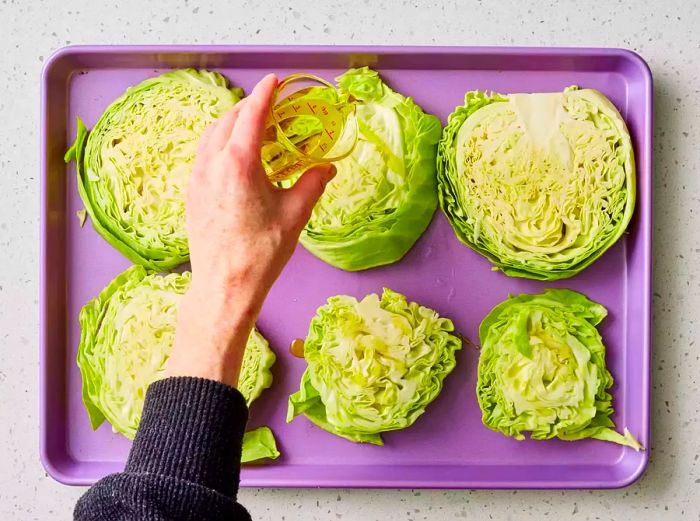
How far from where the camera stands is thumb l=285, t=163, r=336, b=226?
86 cm

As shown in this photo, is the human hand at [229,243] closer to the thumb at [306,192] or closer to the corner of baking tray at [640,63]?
the thumb at [306,192]

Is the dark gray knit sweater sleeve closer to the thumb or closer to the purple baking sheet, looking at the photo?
the thumb

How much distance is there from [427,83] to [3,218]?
721mm

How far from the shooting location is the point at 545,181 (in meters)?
1.12

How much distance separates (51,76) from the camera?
1148mm

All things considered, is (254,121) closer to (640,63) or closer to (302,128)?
(302,128)

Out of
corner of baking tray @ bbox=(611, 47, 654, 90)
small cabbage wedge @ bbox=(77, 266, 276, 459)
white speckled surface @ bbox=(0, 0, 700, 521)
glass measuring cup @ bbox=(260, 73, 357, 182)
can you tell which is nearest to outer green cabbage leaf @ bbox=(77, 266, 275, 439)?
small cabbage wedge @ bbox=(77, 266, 276, 459)

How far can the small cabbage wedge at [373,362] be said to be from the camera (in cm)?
111

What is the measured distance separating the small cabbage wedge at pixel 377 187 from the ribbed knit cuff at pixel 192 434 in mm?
394

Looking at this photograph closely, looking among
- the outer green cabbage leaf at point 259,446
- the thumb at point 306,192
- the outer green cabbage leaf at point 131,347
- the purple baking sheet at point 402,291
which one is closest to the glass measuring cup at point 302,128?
the thumb at point 306,192

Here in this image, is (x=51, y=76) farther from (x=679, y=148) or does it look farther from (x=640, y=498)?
(x=640, y=498)

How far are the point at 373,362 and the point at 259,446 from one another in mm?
231

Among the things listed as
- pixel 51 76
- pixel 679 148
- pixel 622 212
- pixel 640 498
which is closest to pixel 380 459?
pixel 640 498

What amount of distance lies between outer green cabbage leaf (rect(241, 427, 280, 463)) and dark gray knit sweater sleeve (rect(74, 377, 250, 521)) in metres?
0.36
